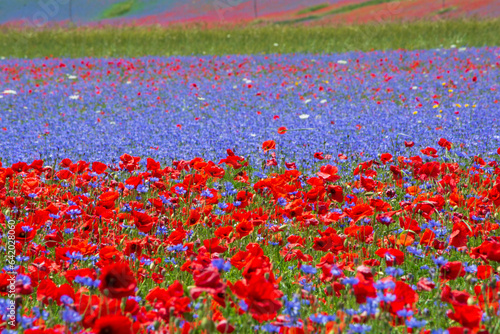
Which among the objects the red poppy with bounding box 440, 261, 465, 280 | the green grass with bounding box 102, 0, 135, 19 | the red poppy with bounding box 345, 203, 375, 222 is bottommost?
the red poppy with bounding box 440, 261, 465, 280

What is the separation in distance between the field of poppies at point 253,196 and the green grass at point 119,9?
47160 mm

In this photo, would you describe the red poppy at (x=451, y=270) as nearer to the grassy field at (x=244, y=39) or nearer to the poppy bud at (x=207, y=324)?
the poppy bud at (x=207, y=324)

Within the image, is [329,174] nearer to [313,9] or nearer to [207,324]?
[207,324]

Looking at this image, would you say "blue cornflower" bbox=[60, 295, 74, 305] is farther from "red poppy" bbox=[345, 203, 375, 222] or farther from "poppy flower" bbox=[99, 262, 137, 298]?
"red poppy" bbox=[345, 203, 375, 222]

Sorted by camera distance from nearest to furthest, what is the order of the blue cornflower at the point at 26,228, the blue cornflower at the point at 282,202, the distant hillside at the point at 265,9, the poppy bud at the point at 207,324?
1. the poppy bud at the point at 207,324
2. the blue cornflower at the point at 26,228
3. the blue cornflower at the point at 282,202
4. the distant hillside at the point at 265,9

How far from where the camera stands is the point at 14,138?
5996 millimetres

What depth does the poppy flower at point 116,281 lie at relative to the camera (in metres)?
1.45

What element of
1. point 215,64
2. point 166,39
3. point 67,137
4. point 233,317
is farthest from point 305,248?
point 166,39

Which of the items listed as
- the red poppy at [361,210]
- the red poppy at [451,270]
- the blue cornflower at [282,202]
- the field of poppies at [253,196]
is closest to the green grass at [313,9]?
the field of poppies at [253,196]

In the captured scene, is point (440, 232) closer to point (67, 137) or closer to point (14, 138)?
point (67, 137)

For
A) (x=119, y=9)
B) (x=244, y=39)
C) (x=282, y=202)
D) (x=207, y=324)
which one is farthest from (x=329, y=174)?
(x=119, y=9)

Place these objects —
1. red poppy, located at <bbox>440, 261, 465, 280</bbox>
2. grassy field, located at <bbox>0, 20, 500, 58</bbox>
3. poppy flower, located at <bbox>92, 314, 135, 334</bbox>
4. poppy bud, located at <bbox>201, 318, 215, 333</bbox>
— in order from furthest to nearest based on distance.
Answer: grassy field, located at <bbox>0, 20, 500, 58</bbox> → red poppy, located at <bbox>440, 261, 465, 280</bbox> → poppy bud, located at <bbox>201, 318, 215, 333</bbox> → poppy flower, located at <bbox>92, 314, 135, 334</bbox>

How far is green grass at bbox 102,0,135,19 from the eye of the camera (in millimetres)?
57375

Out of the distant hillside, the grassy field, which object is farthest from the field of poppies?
the distant hillside
